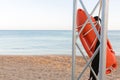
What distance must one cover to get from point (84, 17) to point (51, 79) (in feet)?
12.8

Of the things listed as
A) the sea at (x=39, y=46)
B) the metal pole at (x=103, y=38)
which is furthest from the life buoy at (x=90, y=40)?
the sea at (x=39, y=46)

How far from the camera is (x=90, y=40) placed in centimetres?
386

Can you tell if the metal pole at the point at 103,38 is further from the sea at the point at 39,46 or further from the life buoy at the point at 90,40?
the sea at the point at 39,46

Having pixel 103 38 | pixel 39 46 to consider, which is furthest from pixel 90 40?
pixel 39 46

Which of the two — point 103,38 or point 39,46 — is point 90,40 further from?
point 39,46

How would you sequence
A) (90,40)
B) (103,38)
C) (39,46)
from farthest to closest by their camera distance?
(39,46) → (90,40) → (103,38)

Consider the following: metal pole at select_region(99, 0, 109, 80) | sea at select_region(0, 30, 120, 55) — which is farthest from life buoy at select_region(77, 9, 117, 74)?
sea at select_region(0, 30, 120, 55)

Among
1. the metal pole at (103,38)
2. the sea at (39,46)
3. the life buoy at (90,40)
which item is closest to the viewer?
the metal pole at (103,38)

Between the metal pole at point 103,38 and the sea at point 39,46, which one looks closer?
the metal pole at point 103,38

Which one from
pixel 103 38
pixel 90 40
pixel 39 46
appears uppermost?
pixel 103 38

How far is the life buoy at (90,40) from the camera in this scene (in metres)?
3.70

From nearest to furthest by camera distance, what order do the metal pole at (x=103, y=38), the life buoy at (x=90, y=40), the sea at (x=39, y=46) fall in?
1. the metal pole at (x=103, y=38)
2. the life buoy at (x=90, y=40)
3. the sea at (x=39, y=46)

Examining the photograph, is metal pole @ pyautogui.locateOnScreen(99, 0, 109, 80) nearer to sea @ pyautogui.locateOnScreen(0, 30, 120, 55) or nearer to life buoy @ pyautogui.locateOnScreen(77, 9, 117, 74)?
life buoy @ pyautogui.locateOnScreen(77, 9, 117, 74)

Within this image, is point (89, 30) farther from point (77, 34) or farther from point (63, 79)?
point (63, 79)
